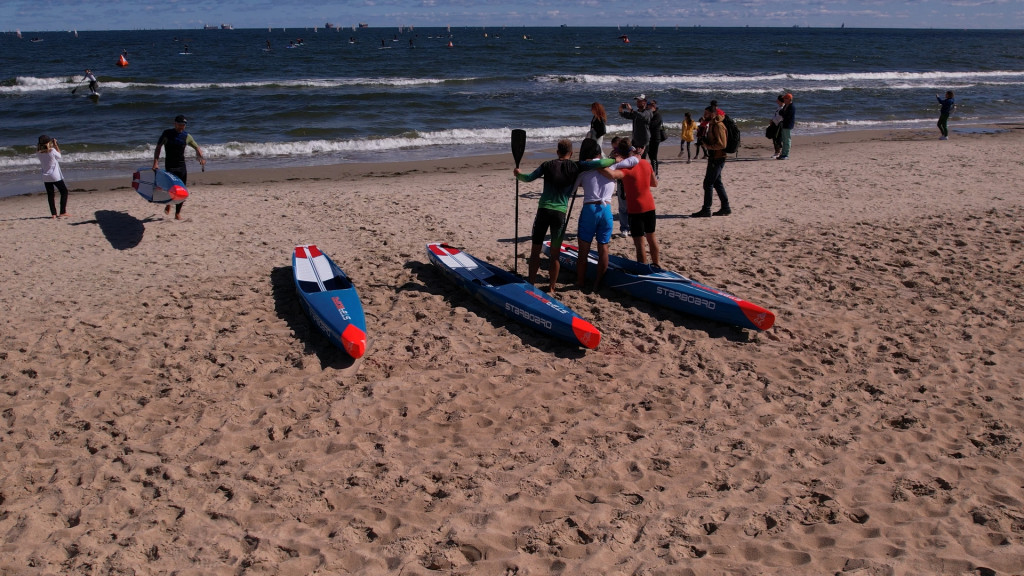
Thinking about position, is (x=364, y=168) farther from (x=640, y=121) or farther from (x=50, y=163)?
(x=640, y=121)

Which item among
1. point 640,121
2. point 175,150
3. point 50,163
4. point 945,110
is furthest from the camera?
point 945,110

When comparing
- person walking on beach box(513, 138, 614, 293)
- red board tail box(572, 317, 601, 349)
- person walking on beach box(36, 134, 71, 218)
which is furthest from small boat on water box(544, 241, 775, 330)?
person walking on beach box(36, 134, 71, 218)

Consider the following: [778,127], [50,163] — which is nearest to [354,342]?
[50,163]

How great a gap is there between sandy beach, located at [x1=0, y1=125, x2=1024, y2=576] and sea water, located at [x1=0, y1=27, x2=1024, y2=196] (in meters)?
8.80

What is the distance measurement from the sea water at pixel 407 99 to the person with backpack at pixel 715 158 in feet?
28.7

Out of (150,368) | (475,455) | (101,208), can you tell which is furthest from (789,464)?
(101,208)

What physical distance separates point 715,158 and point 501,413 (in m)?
6.07

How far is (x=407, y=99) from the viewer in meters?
26.3

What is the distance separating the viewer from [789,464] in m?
4.57

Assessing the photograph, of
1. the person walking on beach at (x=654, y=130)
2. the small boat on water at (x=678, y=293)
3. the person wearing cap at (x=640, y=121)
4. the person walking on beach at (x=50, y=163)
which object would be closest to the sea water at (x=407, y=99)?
the person walking on beach at (x=50, y=163)

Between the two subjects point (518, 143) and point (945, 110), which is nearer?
point (518, 143)

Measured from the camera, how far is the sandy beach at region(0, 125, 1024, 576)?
3859 millimetres

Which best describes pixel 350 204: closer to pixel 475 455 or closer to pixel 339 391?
pixel 339 391

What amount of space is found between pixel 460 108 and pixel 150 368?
65.9 feet
